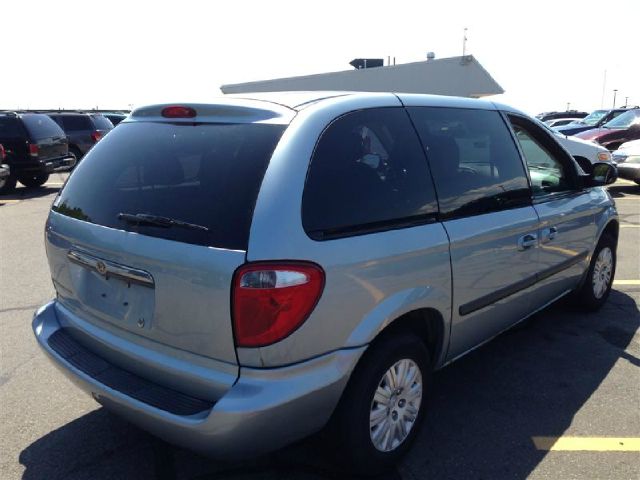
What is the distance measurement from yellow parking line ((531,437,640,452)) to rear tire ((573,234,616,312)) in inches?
73.1

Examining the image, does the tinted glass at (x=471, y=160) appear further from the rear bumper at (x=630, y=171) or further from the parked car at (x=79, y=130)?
the parked car at (x=79, y=130)

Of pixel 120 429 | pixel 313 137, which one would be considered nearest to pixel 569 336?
pixel 313 137

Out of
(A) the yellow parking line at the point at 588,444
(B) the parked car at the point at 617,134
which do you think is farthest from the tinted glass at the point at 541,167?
(B) the parked car at the point at 617,134

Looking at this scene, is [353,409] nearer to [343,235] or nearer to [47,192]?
[343,235]

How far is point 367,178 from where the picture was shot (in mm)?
2549

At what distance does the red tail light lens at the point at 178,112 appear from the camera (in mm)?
2613

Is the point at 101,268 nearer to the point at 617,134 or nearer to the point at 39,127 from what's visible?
the point at 39,127

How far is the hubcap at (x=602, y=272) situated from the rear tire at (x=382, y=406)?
2.59m

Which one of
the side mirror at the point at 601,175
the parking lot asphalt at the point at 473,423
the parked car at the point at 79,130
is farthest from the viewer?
the parked car at the point at 79,130

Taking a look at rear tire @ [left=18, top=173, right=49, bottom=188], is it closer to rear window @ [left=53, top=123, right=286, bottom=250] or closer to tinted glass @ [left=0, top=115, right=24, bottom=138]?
tinted glass @ [left=0, top=115, right=24, bottom=138]

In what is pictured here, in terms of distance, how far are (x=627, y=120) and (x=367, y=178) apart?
49.6 feet

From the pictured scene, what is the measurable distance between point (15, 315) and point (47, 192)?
30.8ft

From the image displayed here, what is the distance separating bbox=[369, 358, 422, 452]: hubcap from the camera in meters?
2.57

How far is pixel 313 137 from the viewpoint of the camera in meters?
2.37
